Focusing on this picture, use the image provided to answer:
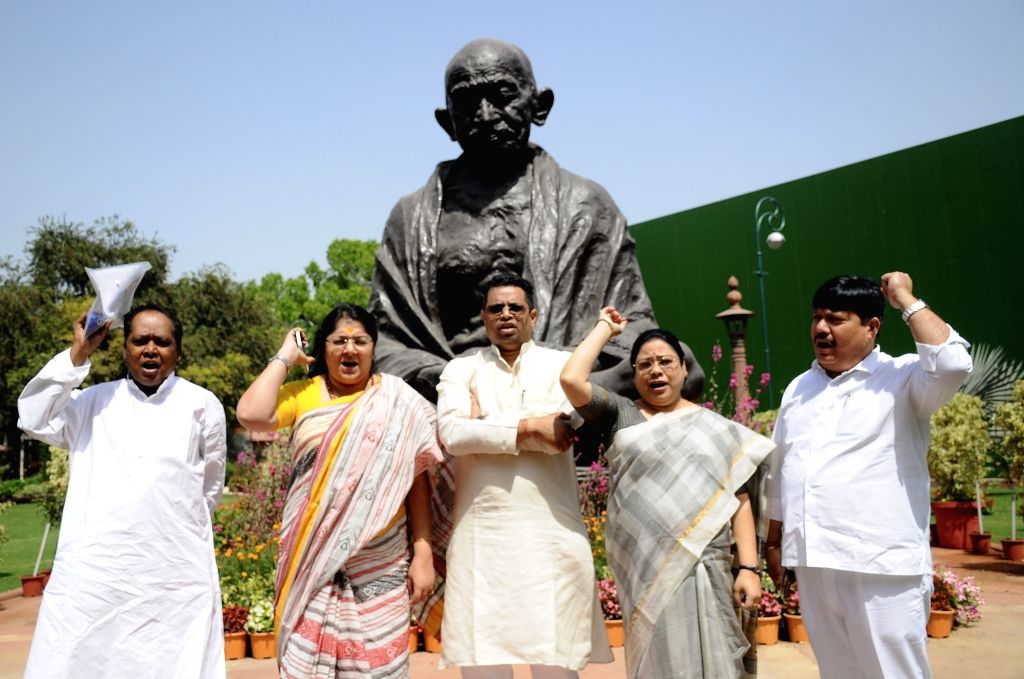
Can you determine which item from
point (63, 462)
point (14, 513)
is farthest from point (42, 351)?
point (63, 462)

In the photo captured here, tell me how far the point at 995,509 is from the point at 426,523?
11168mm

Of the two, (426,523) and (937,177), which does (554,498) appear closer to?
(426,523)

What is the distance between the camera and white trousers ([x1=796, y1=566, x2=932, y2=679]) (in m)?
2.70

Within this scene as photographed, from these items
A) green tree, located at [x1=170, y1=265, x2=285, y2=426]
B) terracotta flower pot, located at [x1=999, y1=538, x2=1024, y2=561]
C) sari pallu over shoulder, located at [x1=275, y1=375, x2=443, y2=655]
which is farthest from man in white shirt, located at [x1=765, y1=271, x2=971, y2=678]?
green tree, located at [x1=170, y1=265, x2=285, y2=426]

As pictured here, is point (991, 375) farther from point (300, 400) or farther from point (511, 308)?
point (300, 400)

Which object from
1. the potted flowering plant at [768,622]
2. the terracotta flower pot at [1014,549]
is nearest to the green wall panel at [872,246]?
the terracotta flower pot at [1014,549]

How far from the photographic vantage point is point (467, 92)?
5.11 m

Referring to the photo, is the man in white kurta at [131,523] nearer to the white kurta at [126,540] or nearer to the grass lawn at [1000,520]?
the white kurta at [126,540]

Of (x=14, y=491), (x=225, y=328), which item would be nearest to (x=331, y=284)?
(x=225, y=328)

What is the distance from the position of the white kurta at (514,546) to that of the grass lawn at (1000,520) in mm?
7886

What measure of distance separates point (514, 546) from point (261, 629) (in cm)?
277

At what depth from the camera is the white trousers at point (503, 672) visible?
2971mm

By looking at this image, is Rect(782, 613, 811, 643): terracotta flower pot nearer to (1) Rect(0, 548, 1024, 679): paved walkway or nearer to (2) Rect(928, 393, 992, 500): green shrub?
(1) Rect(0, 548, 1024, 679): paved walkway

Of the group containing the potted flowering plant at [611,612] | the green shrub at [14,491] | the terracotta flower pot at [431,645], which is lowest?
the green shrub at [14,491]
